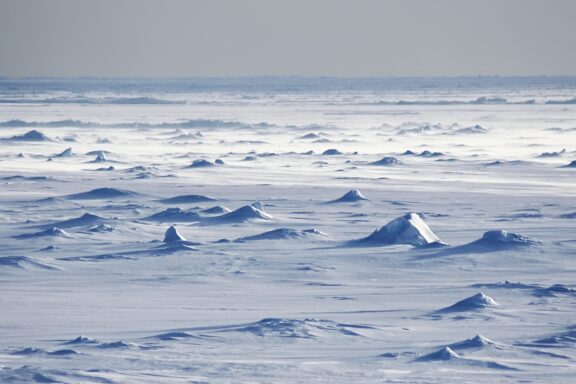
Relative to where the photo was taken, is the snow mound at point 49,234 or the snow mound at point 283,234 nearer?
the snow mound at point 283,234

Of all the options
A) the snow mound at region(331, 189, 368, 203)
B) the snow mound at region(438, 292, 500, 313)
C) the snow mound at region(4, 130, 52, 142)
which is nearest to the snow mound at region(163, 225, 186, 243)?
the snow mound at region(438, 292, 500, 313)

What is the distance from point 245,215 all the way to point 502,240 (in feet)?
11.4

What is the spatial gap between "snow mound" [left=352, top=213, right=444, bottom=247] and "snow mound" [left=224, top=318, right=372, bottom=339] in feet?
12.2

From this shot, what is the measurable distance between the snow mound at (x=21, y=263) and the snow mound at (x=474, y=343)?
13.3ft

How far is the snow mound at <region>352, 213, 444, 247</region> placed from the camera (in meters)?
10.9

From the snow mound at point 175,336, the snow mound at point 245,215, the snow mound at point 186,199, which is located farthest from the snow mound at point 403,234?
the snow mound at point 186,199

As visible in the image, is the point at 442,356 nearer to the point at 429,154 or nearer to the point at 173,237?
the point at 173,237

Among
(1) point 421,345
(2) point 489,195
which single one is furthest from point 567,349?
(2) point 489,195

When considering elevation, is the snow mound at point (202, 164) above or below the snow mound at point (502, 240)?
below

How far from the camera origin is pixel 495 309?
7.71 metres

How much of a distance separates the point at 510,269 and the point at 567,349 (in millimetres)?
3070

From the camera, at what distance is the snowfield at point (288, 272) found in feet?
20.5

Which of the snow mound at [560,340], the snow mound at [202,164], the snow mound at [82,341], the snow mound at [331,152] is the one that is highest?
the snow mound at [560,340]

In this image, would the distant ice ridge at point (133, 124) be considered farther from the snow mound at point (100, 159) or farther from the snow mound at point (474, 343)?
the snow mound at point (474, 343)
